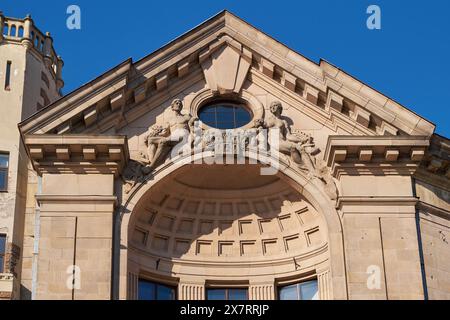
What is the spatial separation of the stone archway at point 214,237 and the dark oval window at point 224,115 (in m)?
1.58

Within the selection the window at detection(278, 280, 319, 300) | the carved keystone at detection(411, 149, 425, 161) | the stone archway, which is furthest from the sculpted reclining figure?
the window at detection(278, 280, 319, 300)

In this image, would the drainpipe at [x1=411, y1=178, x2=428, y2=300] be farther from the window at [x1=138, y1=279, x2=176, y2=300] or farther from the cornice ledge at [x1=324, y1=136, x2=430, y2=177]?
the window at [x1=138, y1=279, x2=176, y2=300]

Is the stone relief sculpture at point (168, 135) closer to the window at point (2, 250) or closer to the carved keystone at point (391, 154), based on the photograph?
the carved keystone at point (391, 154)

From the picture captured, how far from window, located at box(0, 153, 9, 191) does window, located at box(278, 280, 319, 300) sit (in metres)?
18.2

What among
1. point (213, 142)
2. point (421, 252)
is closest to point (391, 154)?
point (421, 252)

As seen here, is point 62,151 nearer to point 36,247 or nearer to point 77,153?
point 77,153

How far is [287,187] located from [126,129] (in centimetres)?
475

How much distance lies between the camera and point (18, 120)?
A: 158 ft

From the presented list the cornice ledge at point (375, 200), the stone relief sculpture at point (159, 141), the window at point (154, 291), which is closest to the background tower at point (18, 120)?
the window at point (154, 291)

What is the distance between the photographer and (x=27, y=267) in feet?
125

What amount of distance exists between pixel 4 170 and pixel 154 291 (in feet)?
57.0

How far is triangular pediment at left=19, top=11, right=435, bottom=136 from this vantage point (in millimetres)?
30031
